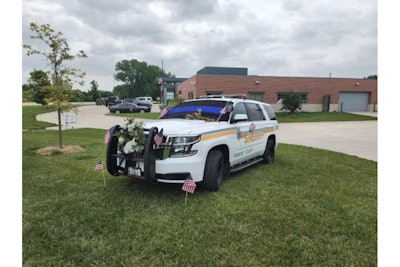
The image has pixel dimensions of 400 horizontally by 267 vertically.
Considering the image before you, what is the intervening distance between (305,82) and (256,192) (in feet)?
103

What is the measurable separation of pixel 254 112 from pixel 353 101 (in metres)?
34.5

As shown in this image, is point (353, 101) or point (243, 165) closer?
point (243, 165)

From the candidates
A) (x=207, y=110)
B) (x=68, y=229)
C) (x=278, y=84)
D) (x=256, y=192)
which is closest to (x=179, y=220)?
(x=68, y=229)

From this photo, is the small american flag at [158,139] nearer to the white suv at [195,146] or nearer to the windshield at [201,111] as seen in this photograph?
the white suv at [195,146]

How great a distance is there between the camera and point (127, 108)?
32562 millimetres

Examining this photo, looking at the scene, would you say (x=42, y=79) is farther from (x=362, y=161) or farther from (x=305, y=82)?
(x=305, y=82)

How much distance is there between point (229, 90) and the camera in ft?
101

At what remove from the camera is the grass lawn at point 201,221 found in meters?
2.95

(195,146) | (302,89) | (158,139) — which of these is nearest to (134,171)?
(158,139)

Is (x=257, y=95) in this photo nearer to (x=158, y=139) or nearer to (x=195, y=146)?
(x=195, y=146)

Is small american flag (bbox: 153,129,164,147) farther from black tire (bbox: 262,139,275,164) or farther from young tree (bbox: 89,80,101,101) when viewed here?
young tree (bbox: 89,80,101,101)

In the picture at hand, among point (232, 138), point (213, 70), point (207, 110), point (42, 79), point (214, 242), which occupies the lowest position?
point (214, 242)

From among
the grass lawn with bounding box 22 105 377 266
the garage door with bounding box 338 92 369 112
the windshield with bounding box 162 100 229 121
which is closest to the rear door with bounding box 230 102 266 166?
the windshield with bounding box 162 100 229 121

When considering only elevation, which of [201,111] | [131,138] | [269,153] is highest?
[201,111]
